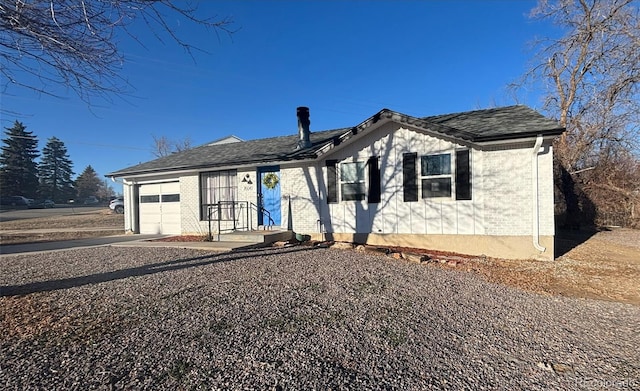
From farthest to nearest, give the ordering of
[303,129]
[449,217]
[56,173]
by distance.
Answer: [56,173]
[303,129]
[449,217]

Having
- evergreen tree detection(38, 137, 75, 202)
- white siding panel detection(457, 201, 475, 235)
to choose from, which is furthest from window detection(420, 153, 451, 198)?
evergreen tree detection(38, 137, 75, 202)

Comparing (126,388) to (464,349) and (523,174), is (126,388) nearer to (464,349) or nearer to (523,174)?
(464,349)

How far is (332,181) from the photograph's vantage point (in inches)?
420

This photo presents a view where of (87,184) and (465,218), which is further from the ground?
(87,184)

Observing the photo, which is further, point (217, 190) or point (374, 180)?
point (217, 190)

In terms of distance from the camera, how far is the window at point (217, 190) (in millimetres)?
12672

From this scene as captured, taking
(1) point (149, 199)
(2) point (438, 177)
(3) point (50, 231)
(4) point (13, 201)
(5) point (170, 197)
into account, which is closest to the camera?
(2) point (438, 177)

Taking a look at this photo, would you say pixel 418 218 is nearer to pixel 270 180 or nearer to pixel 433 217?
pixel 433 217

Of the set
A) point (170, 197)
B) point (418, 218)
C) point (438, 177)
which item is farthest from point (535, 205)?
point (170, 197)

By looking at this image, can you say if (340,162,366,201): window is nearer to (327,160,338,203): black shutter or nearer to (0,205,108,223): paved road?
(327,160,338,203): black shutter

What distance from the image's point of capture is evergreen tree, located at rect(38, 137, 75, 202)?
60.0 metres

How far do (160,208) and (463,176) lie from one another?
1275cm

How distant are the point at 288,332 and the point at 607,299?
515cm

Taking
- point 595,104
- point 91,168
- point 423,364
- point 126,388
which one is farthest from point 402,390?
point 91,168
